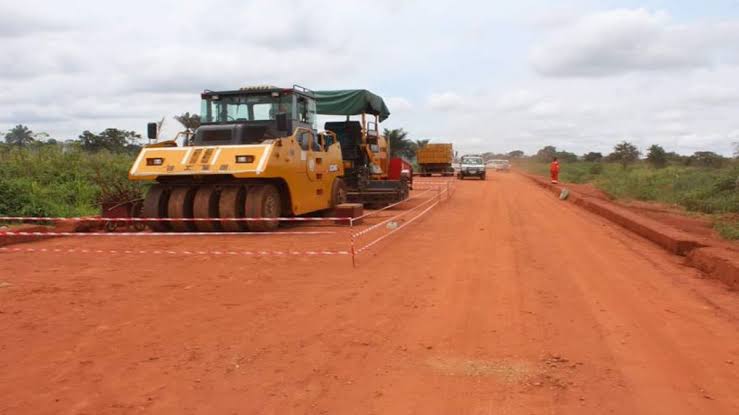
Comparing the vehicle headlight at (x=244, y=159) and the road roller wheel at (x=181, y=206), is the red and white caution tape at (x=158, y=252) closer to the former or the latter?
the road roller wheel at (x=181, y=206)

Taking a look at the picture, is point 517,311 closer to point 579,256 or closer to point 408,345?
point 408,345

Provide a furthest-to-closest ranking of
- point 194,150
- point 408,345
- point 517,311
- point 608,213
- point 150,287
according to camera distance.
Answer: point 608,213 → point 194,150 → point 150,287 → point 517,311 → point 408,345

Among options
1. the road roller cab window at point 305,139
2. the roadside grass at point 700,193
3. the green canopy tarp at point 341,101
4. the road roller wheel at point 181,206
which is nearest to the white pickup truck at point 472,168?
the roadside grass at point 700,193

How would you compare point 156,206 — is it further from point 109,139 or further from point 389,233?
point 109,139

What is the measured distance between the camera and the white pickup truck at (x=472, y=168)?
1631 inches

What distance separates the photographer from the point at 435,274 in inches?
316

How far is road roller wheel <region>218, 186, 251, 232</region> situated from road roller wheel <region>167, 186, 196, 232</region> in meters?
0.76

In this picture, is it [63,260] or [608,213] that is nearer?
[63,260]

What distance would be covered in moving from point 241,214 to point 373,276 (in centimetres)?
490

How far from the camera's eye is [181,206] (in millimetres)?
11867

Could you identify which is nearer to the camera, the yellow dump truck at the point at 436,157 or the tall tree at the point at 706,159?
the tall tree at the point at 706,159

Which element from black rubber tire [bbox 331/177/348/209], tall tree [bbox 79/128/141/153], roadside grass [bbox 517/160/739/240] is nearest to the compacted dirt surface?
black rubber tire [bbox 331/177/348/209]

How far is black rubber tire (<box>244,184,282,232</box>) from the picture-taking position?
37.9 feet

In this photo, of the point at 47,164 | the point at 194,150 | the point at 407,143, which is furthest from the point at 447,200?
the point at 407,143
